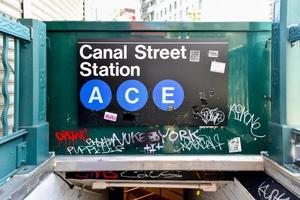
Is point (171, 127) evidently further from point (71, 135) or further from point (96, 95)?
point (71, 135)

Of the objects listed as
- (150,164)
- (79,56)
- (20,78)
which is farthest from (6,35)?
(150,164)

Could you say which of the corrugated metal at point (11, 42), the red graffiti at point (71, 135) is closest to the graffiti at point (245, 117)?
the red graffiti at point (71, 135)

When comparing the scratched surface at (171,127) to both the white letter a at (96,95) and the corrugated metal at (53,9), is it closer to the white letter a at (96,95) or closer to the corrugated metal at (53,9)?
the white letter a at (96,95)

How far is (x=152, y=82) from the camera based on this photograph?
4.09m

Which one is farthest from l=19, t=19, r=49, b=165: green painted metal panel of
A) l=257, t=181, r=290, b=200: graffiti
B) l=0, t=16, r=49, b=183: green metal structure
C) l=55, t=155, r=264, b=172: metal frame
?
l=257, t=181, r=290, b=200: graffiti

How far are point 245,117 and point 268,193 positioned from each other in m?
1.06

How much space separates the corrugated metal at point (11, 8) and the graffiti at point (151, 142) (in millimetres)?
1834

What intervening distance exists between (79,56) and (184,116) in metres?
1.56

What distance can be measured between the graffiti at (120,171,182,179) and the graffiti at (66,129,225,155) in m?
0.32

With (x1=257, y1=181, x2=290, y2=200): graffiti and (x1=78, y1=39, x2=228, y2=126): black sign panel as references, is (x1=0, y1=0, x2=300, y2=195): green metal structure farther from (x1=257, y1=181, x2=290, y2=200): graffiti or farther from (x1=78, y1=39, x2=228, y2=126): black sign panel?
(x1=257, y1=181, x2=290, y2=200): graffiti

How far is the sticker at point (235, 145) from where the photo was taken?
4113mm

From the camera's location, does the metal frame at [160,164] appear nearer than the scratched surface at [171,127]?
Yes

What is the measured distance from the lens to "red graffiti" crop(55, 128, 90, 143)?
412 cm

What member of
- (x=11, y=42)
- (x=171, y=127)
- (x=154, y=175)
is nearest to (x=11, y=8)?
(x=11, y=42)
